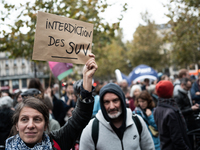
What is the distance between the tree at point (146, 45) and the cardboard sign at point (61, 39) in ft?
93.0

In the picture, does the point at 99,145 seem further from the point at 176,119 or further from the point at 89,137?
the point at 176,119

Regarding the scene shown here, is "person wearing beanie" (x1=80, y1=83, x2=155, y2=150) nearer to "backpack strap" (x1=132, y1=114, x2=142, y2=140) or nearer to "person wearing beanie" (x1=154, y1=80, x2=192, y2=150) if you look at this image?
"backpack strap" (x1=132, y1=114, x2=142, y2=140)

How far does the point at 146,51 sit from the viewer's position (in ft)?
104

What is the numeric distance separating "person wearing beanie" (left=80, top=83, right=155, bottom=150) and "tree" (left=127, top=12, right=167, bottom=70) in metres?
28.1

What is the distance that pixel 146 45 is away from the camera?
104 ft

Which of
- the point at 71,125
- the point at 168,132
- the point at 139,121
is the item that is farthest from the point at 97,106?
the point at 71,125

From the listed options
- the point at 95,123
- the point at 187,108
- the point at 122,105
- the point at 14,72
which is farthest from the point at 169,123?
the point at 14,72

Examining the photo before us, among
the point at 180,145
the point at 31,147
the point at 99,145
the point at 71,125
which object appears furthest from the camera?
the point at 180,145

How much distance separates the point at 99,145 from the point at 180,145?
59.1 inches

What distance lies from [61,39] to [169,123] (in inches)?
85.3

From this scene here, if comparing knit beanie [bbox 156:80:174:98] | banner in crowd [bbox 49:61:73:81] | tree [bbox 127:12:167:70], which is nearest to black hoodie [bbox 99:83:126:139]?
knit beanie [bbox 156:80:174:98]

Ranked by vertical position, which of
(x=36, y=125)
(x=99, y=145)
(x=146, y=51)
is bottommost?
(x=99, y=145)

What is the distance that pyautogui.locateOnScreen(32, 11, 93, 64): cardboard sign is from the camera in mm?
2186

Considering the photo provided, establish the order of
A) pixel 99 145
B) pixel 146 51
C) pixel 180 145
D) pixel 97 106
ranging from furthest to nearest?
pixel 146 51
pixel 97 106
pixel 180 145
pixel 99 145
